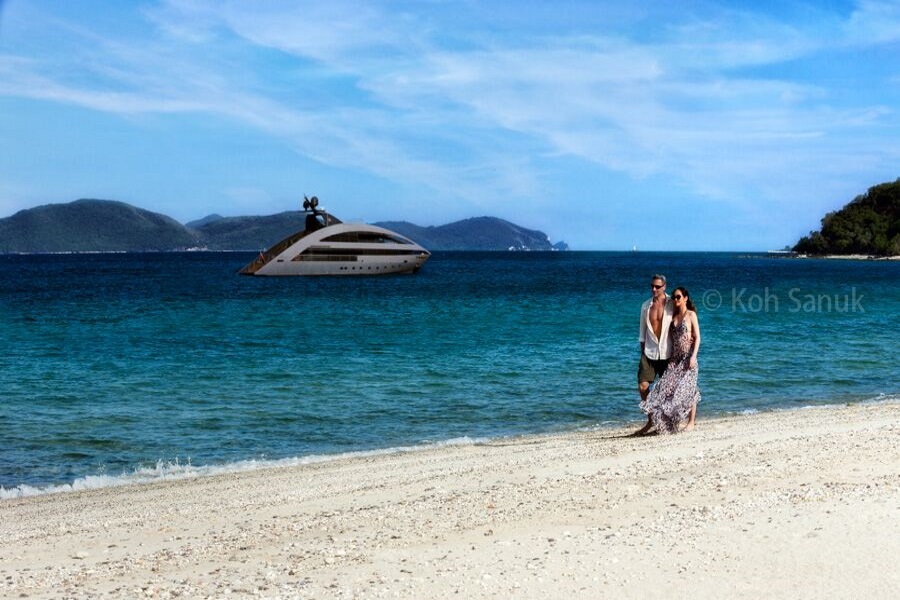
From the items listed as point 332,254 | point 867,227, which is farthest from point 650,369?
point 867,227

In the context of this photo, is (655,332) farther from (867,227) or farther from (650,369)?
(867,227)

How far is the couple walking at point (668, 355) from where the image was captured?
36.0ft

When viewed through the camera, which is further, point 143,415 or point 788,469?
point 143,415

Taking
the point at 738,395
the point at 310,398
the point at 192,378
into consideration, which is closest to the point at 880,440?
the point at 738,395

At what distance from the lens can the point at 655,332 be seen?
11.2 metres

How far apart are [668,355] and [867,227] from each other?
19048 centimetres

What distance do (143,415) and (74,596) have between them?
10723mm

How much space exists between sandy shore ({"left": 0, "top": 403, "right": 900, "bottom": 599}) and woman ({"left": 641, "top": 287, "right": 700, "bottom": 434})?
749 mm

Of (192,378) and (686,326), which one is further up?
(686,326)

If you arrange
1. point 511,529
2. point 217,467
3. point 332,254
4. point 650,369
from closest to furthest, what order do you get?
point 511,529 < point 650,369 < point 217,467 < point 332,254

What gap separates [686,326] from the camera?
11.0 metres

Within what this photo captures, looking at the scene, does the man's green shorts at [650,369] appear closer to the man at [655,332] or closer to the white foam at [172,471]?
the man at [655,332]

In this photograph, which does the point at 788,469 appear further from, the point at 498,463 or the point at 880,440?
the point at 498,463

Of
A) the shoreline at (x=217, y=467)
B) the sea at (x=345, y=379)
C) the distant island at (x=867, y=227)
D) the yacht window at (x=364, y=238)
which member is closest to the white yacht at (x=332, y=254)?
the yacht window at (x=364, y=238)
